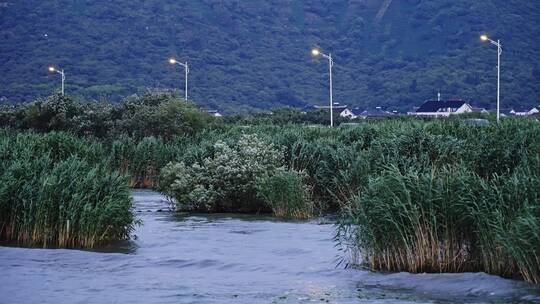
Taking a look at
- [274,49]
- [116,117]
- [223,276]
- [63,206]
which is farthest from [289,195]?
[274,49]

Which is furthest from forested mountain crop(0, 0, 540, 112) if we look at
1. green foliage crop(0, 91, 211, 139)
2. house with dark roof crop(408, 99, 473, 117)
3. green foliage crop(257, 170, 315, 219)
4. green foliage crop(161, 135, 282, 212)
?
green foliage crop(257, 170, 315, 219)

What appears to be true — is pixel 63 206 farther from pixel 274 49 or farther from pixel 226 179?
pixel 274 49

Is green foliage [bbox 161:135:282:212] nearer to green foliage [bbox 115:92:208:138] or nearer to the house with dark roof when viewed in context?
green foliage [bbox 115:92:208:138]

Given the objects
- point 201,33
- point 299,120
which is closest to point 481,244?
point 299,120

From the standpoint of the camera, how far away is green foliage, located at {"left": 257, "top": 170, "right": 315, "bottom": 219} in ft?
98.9

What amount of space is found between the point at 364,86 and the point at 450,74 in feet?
33.8

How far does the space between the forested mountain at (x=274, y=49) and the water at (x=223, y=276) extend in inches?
3426

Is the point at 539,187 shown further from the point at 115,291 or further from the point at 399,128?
the point at 399,128

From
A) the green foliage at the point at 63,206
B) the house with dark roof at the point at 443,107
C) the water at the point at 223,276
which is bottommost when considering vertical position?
the water at the point at 223,276

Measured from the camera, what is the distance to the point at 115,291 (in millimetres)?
19125

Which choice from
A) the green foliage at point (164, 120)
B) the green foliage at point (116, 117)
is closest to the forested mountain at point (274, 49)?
the green foliage at point (116, 117)

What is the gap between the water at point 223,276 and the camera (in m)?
18.0

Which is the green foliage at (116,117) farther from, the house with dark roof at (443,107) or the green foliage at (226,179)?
the house with dark roof at (443,107)

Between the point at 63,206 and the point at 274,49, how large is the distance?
116m
